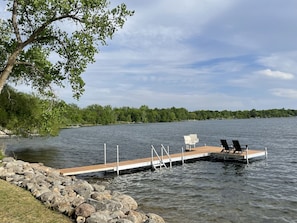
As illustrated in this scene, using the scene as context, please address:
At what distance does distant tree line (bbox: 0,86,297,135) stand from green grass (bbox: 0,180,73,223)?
4588 millimetres

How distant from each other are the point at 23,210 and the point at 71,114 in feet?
35.5

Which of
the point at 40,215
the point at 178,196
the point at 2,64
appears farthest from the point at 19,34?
the point at 178,196

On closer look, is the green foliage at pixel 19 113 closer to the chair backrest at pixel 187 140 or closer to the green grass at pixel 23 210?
the chair backrest at pixel 187 140

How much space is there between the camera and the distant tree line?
500 inches

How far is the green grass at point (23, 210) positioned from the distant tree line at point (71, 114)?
4.59 meters

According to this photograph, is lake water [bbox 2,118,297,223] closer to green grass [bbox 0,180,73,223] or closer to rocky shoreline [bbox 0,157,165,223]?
rocky shoreline [bbox 0,157,165,223]

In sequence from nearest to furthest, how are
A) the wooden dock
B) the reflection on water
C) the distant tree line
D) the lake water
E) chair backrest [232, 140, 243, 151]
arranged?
1. the lake water
2. the distant tree line
3. the wooden dock
4. chair backrest [232, 140, 243, 151]
5. the reflection on water

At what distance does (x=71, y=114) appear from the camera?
56.6 feet

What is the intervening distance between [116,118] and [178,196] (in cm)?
13047

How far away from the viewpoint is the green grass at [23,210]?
6262 mm

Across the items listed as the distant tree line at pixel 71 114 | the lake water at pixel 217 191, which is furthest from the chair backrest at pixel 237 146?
the distant tree line at pixel 71 114

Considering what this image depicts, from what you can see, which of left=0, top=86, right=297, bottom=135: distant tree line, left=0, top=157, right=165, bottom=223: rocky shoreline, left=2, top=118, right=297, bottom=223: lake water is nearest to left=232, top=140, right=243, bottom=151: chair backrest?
left=2, top=118, right=297, bottom=223: lake water

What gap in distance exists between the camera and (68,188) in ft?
31.6

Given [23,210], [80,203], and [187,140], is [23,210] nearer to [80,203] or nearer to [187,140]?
[80,203]
